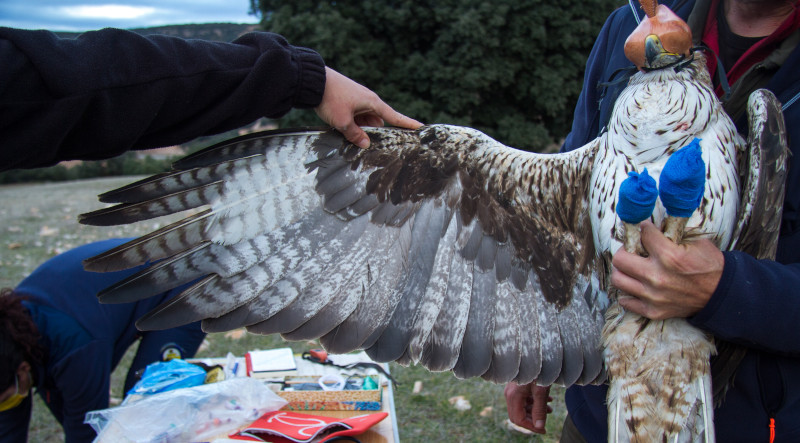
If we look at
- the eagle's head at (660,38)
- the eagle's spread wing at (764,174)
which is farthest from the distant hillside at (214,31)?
the eagle's spread wing at (764,174)

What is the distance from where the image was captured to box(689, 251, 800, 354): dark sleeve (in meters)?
1.70

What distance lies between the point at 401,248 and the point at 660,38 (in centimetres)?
121

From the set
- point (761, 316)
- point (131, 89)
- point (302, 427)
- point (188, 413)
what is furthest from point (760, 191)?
point (188, 413)

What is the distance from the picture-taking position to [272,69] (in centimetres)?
202

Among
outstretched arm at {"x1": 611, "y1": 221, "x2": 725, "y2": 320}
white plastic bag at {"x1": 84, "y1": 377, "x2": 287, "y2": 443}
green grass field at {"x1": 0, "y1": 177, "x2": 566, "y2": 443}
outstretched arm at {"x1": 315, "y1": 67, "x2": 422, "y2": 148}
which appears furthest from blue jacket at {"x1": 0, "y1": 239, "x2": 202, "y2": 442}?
outstretched arm at {"x1": 611, "y1": 221, "x2": 725, "y2": 320}

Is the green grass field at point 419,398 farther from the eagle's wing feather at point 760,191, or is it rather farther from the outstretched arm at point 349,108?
the outstretched arm at point 349,108

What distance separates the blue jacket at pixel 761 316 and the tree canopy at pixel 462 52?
12.5 m

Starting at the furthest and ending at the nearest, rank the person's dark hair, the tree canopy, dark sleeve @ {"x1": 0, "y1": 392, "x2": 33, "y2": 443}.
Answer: the tree canopy, dark sleeve @ {"x1": 0, "y1": 392, "x2": 33, "y2": 443}, the person's dark hair

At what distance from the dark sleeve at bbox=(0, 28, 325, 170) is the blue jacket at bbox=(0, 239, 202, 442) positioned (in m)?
2.16

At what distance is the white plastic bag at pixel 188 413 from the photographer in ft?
9.87

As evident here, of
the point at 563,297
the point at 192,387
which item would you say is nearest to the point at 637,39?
the point at 563,297

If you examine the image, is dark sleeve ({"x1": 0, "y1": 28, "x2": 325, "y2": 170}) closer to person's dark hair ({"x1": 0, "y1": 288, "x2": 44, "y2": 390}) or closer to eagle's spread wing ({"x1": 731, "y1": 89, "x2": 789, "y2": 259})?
eagle's spread wing ({"x1": 731, "y1": 89, "x2": 789, "y2": 259})

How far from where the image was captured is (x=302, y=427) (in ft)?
9.91

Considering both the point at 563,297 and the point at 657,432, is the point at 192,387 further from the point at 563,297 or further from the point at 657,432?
the point at 657,432
